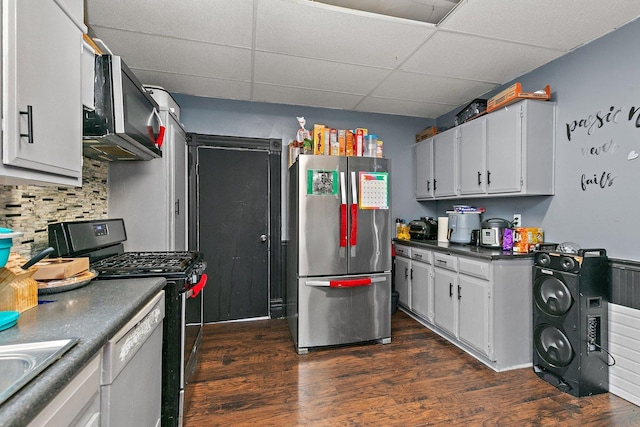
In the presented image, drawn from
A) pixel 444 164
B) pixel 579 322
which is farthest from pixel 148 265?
pixel 444 164

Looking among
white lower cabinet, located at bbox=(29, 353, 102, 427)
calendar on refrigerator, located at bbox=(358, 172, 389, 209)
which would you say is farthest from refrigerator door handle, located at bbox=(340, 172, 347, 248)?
white lower cabinet, located at bbox=(29, 353, 102, 427)

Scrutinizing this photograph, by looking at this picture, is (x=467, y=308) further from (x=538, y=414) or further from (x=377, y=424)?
(x=377, y=424)

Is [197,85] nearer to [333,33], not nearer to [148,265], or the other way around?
[333,33]

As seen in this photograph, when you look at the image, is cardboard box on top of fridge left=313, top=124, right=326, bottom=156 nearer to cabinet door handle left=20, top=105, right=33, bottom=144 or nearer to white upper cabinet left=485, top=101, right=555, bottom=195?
white upper cabinet left=485, top=101, right=555, bottom=195

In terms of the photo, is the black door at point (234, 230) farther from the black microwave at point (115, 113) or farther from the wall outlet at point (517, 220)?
the wall outlet at point (517, 220)

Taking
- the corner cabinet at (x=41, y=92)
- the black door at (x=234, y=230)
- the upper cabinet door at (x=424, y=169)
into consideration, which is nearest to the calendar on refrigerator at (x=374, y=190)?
the upper cabinet door at (x=424, y=169)

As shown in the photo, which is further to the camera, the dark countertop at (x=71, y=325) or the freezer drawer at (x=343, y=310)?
the freezer drawer at (x=343, y=310)

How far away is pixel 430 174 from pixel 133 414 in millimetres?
3489

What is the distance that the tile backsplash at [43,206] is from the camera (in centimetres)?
140

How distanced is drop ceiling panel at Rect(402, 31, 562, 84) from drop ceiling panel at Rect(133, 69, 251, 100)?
1658mm

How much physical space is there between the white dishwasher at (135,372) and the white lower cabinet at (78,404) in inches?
1.9

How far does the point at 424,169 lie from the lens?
3787mm

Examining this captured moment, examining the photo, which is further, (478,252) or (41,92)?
(478,252)

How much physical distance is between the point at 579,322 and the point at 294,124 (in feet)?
10.3
